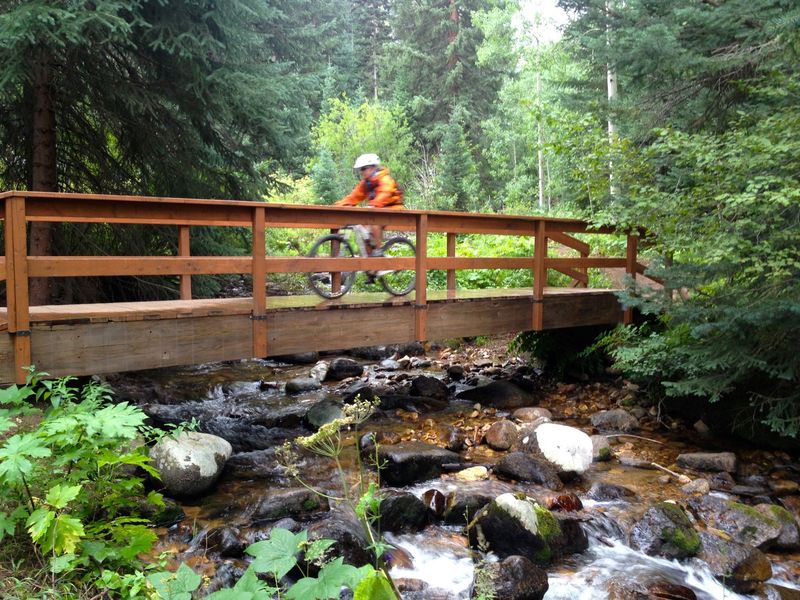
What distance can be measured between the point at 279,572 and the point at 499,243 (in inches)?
641

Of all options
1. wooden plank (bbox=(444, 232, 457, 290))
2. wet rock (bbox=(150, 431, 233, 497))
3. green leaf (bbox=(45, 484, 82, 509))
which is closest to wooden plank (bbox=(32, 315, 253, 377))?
wet rock (bbox=(150, 431, 233, 497))

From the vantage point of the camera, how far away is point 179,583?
276 cm

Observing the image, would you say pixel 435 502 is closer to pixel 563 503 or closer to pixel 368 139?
pixel 563 503

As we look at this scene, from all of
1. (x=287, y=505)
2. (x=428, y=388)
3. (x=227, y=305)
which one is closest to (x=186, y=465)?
(x=287, y=505)

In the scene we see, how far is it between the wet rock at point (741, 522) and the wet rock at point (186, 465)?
14.9ft

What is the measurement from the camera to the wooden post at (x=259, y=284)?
630cm

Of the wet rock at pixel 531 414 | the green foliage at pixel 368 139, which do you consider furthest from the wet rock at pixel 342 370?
the green foliage at pixel 368 139

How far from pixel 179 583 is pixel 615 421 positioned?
6.87 m

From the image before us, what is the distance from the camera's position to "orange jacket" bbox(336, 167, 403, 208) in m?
8.00

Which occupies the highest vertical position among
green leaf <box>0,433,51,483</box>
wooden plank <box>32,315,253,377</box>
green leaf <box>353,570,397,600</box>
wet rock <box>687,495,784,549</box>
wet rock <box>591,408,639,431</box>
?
wooden plank <box>32,315,253,377</box>

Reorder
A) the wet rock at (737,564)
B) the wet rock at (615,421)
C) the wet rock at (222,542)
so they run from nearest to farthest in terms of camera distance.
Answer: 1. the wet rock at (222,542)
2. the wet rock at (737,564)
3. the wet rock at (615,421)

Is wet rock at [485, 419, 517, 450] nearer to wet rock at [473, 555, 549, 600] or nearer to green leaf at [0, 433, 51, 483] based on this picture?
wet rock at [473, 555, 549, 600]

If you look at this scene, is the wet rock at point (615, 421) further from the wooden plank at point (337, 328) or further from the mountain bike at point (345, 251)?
the mountain bike at point (345, 251)

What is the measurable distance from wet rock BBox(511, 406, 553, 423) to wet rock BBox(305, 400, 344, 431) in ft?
8.10
